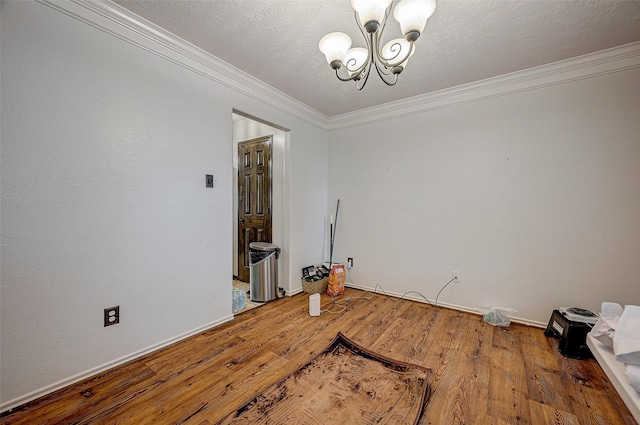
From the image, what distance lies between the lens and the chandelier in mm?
1240

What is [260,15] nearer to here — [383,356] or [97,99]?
[97,99]

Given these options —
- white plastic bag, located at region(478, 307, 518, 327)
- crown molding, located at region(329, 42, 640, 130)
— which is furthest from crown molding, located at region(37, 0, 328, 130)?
white plastic bag, located at region(478, 307, 518, 327)

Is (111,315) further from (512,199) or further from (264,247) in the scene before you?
(512,199)

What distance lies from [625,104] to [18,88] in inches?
172

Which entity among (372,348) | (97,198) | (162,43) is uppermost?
(162,43)

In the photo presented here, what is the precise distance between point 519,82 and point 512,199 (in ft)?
3.84

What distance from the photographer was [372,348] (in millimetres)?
2074

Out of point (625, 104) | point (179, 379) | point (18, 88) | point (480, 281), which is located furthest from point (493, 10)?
point (179, 379)

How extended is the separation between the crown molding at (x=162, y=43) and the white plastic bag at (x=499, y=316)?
10.5 ft

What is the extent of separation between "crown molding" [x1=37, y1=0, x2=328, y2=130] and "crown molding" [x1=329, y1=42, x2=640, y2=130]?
4.66 feet

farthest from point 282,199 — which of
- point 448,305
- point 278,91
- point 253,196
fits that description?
point 448,305

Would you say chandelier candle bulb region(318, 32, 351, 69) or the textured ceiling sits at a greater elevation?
the textured ceiling

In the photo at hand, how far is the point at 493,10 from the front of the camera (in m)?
1.68

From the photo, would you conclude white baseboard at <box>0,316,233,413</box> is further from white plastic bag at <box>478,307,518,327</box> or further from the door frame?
white plastic bag at <box>478,307,518,327</box>
